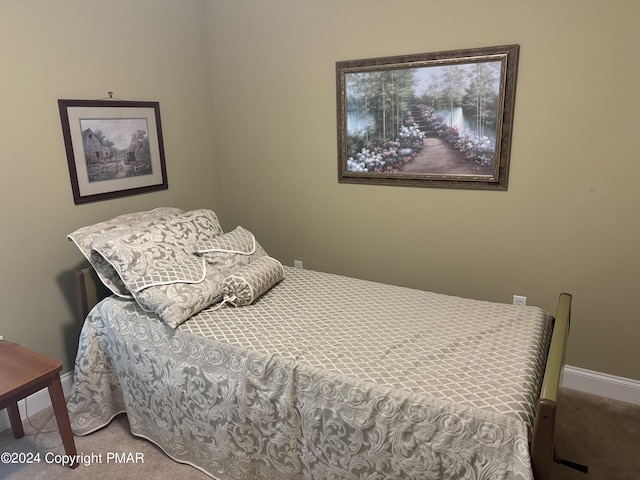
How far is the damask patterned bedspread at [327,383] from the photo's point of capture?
1509mm

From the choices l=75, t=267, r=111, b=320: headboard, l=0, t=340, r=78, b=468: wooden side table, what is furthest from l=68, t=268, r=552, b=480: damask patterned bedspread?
l=0, t=340, r=78, b=468: wooden side table

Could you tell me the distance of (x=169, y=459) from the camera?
219 centimetres

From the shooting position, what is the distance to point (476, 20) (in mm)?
2461

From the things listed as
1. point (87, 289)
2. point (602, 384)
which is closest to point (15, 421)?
point (87, 289)

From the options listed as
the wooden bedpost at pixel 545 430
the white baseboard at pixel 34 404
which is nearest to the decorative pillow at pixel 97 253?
the white baseboard at pixel 34 404

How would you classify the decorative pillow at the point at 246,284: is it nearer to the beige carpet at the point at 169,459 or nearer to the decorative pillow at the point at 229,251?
the decorative pillow at the point at 229,251

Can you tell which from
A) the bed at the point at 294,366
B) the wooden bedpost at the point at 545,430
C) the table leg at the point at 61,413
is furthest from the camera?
the table leg at the point at 61,413

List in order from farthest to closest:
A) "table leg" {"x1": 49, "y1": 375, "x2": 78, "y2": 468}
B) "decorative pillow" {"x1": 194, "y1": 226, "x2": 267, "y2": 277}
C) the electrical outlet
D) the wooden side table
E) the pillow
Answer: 1. the electrical outlet
2. "decorative pillow" {"x1": 194, "y1": 226, "x2": 267, "y2": 277}
3. the pillow
4. "table leg" {"x1": 49, "y1": 375, "x2": 78, "y2": 468}
5. the wooden side table

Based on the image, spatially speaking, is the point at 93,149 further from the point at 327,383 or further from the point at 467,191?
the point at 467,191

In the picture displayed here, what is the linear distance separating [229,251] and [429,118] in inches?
56.8

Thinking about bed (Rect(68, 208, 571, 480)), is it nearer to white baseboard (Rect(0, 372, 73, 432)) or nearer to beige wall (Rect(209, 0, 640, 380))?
white baseboard (Rect(0, 372, 73, 432))

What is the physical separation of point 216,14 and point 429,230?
7.17 feet

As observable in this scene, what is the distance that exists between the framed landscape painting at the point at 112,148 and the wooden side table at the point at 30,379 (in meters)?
0.92

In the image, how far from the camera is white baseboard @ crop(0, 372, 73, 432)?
7.88ft
